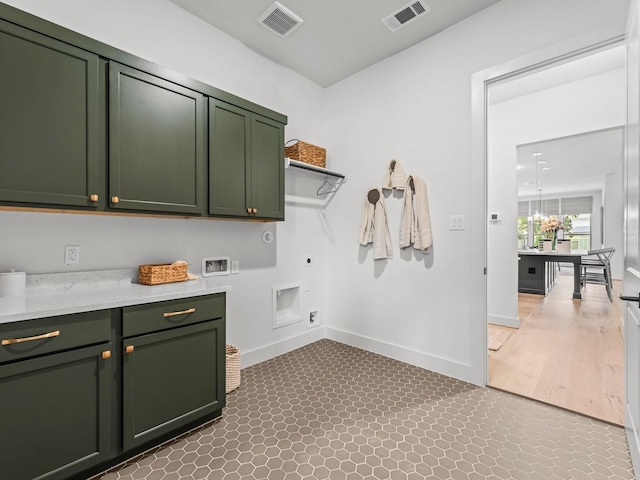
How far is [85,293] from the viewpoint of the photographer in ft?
5.99

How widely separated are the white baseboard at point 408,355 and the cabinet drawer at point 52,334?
2369 millimetres

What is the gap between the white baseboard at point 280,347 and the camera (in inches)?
112

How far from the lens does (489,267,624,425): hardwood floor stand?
227 centimetres

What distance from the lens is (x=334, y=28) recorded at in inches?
105

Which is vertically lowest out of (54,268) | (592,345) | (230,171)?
(592,345)

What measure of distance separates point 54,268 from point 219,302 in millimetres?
973

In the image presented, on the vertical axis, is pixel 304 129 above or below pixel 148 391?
above

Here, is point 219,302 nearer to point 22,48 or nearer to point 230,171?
point 230,171

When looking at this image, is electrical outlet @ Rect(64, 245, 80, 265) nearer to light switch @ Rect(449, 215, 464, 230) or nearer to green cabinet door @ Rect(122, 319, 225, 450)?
green cabinet door @ Rect(122, 319, 225, 450)

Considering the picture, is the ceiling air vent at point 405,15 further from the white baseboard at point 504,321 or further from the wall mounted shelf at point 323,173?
the white baseboard at point 504,321

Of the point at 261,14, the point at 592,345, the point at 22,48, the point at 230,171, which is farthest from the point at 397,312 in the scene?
the point at 22,48

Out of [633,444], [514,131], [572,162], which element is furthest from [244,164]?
[572,162]

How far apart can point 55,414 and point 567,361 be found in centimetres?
384

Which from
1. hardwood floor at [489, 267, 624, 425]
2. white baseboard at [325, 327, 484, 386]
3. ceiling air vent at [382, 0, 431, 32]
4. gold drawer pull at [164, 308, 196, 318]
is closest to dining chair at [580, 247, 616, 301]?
hardwood floor at [489, 267, 624, 425]
